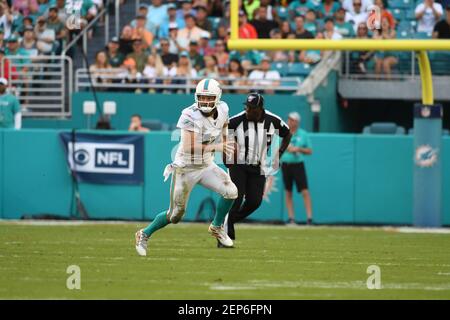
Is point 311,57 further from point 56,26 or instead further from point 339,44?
point 339,44

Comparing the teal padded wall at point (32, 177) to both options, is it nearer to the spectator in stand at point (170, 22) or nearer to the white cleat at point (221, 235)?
the spectator in stand at point (170, 22)

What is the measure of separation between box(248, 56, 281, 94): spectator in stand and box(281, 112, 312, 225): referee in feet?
9.15

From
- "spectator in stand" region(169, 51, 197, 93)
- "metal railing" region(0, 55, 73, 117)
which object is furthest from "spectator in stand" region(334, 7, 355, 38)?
"metal railing" region(0, 55, 73, 117)

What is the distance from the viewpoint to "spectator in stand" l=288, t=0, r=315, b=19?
1700cm

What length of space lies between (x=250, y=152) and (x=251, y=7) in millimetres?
5211

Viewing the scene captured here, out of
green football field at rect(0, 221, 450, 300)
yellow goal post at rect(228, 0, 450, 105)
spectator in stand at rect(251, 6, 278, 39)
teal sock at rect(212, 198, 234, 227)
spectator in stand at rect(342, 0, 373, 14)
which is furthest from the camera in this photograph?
spectator in stand at rect(251, 6, 278, 39)

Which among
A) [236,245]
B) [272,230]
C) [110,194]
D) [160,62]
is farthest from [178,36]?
[236,245]

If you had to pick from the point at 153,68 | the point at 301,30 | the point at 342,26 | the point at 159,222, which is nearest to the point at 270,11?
the point at 301,30

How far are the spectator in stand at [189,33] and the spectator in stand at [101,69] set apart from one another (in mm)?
1285

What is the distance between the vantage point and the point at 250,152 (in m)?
12.3

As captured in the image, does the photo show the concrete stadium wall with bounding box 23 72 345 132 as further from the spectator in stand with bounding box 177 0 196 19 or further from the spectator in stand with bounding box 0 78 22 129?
the spectator in stand with bounding box 0 78 22 129

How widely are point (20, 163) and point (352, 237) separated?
17.7 ft
